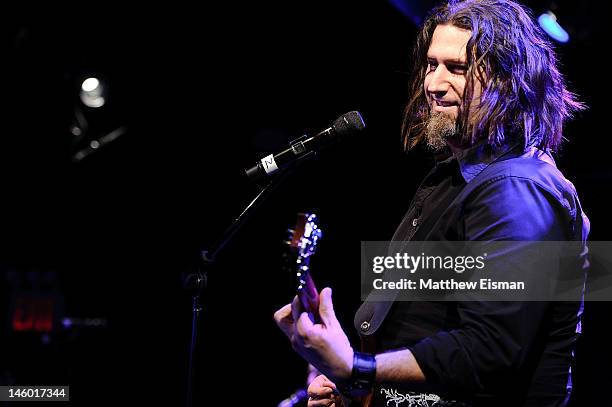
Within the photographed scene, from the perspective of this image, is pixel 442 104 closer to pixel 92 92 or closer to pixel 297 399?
pixel 297 399

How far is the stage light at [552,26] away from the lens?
358 cm

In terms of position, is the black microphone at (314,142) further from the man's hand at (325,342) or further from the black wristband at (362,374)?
the black wristband at (362,374)

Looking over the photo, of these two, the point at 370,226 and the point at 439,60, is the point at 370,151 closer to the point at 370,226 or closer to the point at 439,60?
the point at 370,226

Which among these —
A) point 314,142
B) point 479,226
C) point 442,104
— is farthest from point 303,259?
point 442,104

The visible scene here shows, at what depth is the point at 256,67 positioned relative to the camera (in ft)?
17.6

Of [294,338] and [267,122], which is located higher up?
[267,122]

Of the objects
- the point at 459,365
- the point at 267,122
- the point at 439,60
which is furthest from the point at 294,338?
the point at 267,122

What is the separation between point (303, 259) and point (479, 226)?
445mm

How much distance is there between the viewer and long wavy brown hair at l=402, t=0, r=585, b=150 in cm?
175

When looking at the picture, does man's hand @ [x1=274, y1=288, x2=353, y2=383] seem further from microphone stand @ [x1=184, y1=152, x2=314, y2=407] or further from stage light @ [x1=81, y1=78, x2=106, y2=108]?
stage light @ [x1=81, y1=78, x2=106, y2=108]

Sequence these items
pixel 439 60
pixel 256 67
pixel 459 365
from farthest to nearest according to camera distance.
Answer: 1. pixel 256 67
2. pixel 439 60
3. pixel 459 365

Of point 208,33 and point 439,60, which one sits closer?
point 439,60

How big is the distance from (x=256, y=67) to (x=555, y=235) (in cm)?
427

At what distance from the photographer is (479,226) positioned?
144 cm
